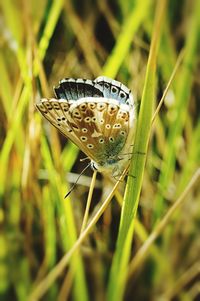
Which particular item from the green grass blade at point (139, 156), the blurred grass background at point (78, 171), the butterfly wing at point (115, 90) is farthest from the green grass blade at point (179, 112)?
the butterfly wing at point (115, 90)

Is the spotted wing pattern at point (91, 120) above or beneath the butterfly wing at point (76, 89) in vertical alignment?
Result: beneath

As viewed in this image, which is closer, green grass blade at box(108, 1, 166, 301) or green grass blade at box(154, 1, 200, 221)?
green grass blade at box(108, 1, 166, 301)

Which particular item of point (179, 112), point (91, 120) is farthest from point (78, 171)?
point (91, 120)

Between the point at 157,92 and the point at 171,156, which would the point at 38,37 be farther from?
the point at 171,156

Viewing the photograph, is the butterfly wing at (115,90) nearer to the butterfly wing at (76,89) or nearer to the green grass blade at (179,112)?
the butterfly wing at (76,89)

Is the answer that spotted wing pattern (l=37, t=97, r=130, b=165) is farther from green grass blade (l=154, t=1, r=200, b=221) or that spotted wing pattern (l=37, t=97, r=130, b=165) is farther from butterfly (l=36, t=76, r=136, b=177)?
green grass blade (l=154, t=1, r=200, b=221)

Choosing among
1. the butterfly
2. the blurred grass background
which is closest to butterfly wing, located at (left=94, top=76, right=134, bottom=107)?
the butterfly

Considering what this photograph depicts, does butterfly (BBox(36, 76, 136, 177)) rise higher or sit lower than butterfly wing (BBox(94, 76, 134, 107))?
lower

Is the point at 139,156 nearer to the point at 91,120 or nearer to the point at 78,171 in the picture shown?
the point at 91,120
